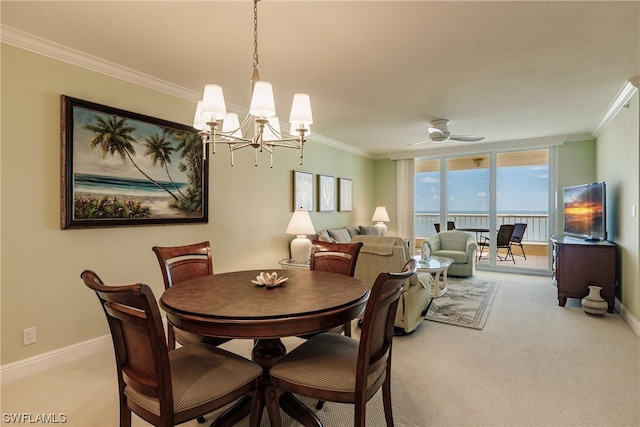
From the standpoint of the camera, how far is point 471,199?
22.8 feet

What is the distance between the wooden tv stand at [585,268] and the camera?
3797mm

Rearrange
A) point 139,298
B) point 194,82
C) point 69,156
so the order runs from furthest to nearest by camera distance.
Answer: point 194,82 → point 69,156 → point 139,298

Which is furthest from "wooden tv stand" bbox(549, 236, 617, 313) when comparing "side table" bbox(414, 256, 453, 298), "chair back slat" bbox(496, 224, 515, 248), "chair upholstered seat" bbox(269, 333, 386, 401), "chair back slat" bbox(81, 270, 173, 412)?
"chair back slat" bbox(81, 270, 173, 412)

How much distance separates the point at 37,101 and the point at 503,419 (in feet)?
12.5

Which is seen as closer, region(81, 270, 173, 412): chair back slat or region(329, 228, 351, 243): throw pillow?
region(81, 270, 173, 412): chair back slat

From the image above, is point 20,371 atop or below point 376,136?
below

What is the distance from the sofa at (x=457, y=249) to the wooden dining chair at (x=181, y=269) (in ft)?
13.0

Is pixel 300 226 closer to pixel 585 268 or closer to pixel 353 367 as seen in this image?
pixel 353 367

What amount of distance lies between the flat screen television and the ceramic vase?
2.26 ft

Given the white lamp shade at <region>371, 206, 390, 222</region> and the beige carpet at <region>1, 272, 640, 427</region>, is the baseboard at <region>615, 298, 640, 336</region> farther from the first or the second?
the white lamp shade at <region>371, 206, 390, 222</region>

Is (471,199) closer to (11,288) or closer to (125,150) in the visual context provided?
(125,150)

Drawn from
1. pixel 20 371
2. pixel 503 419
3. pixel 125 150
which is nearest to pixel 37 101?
pixel 125 150

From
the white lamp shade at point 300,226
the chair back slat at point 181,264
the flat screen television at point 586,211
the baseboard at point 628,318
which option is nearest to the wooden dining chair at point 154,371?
the chair back slat at point 181,264

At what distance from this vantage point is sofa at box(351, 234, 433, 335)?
3.04 metres
